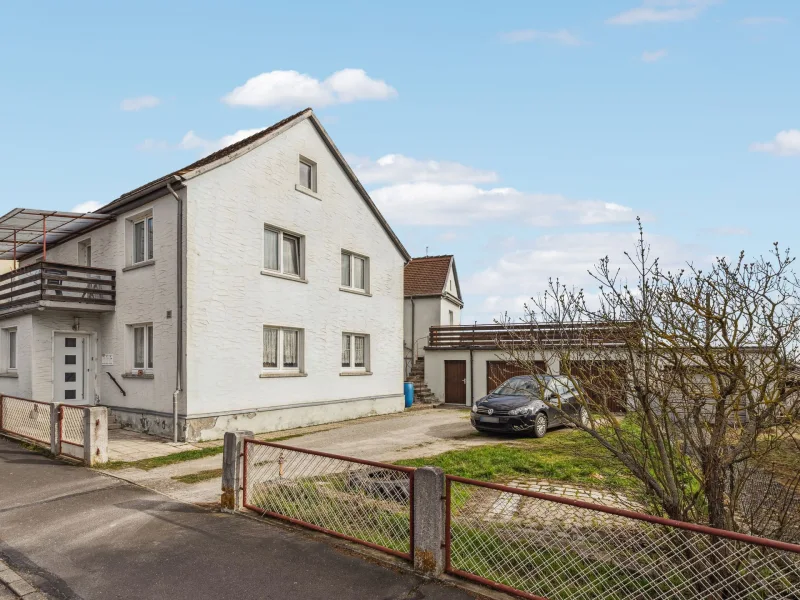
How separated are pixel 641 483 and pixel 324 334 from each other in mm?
13076

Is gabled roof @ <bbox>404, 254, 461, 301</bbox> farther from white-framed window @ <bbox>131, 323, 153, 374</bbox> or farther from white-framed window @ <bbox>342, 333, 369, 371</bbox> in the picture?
white-framed window @ <bbox>131, 323, 153, 374</bbox>

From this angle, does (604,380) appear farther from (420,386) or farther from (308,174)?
(420,386)

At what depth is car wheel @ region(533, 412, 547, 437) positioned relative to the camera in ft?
49.3

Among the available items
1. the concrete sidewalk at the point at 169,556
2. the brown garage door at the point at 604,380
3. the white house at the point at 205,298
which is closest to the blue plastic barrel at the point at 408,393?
the white house at the point at 205,298

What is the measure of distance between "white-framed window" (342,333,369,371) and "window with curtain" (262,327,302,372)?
243 centimetres

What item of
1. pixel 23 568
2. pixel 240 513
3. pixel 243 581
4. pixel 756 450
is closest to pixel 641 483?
pixel 756 450

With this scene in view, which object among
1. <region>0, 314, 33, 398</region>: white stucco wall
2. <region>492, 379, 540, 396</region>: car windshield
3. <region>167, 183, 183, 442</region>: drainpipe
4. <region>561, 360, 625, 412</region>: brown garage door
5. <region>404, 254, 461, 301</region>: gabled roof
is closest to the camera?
<region>561, 360, 625, 412</region>: brown garage door

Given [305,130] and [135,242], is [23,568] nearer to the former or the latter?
[135,242]

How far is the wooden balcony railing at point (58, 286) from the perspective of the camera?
14.9 m

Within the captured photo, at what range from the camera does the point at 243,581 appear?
5.45 metres

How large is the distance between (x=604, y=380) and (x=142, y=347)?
13.0 m

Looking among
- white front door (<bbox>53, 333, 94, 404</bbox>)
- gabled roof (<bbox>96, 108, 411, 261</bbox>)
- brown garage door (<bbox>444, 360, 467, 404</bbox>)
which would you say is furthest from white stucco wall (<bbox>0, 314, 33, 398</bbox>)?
brown garage door (<bbox>444, 360, 467, 404</bbox>)

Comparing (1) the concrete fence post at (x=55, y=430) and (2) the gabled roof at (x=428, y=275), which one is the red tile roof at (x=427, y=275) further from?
(1) the concrete fence post at (x=55, y=430)

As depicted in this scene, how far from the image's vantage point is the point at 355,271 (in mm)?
20484
